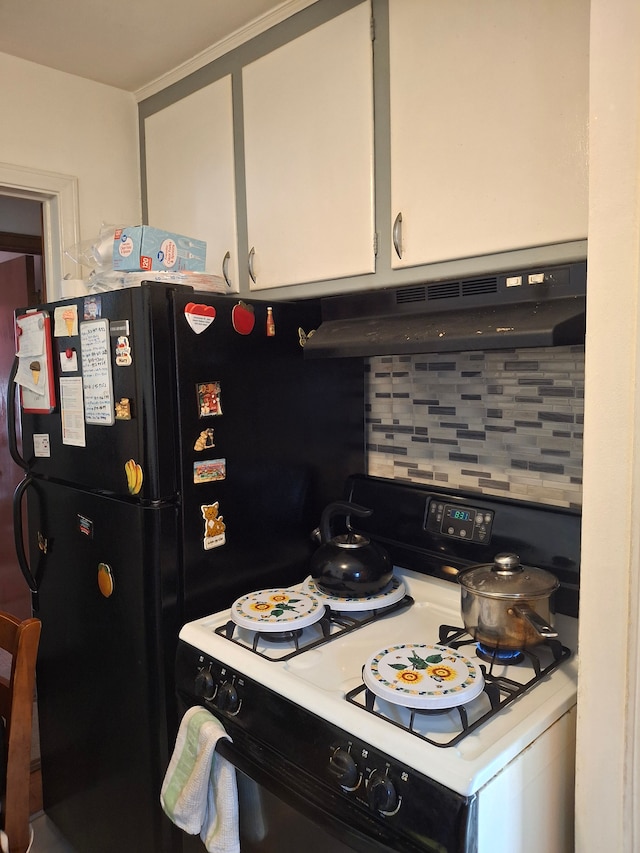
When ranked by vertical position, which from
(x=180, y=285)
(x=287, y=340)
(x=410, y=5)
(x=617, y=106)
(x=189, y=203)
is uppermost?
(x=410, y=5)

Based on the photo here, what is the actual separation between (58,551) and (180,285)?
0.82 metres

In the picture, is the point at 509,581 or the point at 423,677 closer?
the point at 423,677

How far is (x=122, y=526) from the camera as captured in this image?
1449mm

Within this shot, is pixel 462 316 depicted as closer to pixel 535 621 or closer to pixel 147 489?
pixel 535 621

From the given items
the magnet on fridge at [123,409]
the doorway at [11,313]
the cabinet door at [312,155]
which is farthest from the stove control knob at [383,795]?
the doorway at [11,313]

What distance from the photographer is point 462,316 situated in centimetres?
129

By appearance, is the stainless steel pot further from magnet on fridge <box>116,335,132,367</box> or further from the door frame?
the door frame

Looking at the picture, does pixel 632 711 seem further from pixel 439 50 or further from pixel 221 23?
pixel 221 23

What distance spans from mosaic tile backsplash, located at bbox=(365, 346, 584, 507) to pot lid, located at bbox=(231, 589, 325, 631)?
51 centimetres

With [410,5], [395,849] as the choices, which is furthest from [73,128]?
[395,849]

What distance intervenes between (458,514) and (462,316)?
0.49 m

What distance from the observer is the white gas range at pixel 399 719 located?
2.94 ft

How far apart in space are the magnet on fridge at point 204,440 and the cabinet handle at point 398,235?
579mm

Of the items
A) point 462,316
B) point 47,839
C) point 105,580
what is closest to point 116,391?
point 105,580
